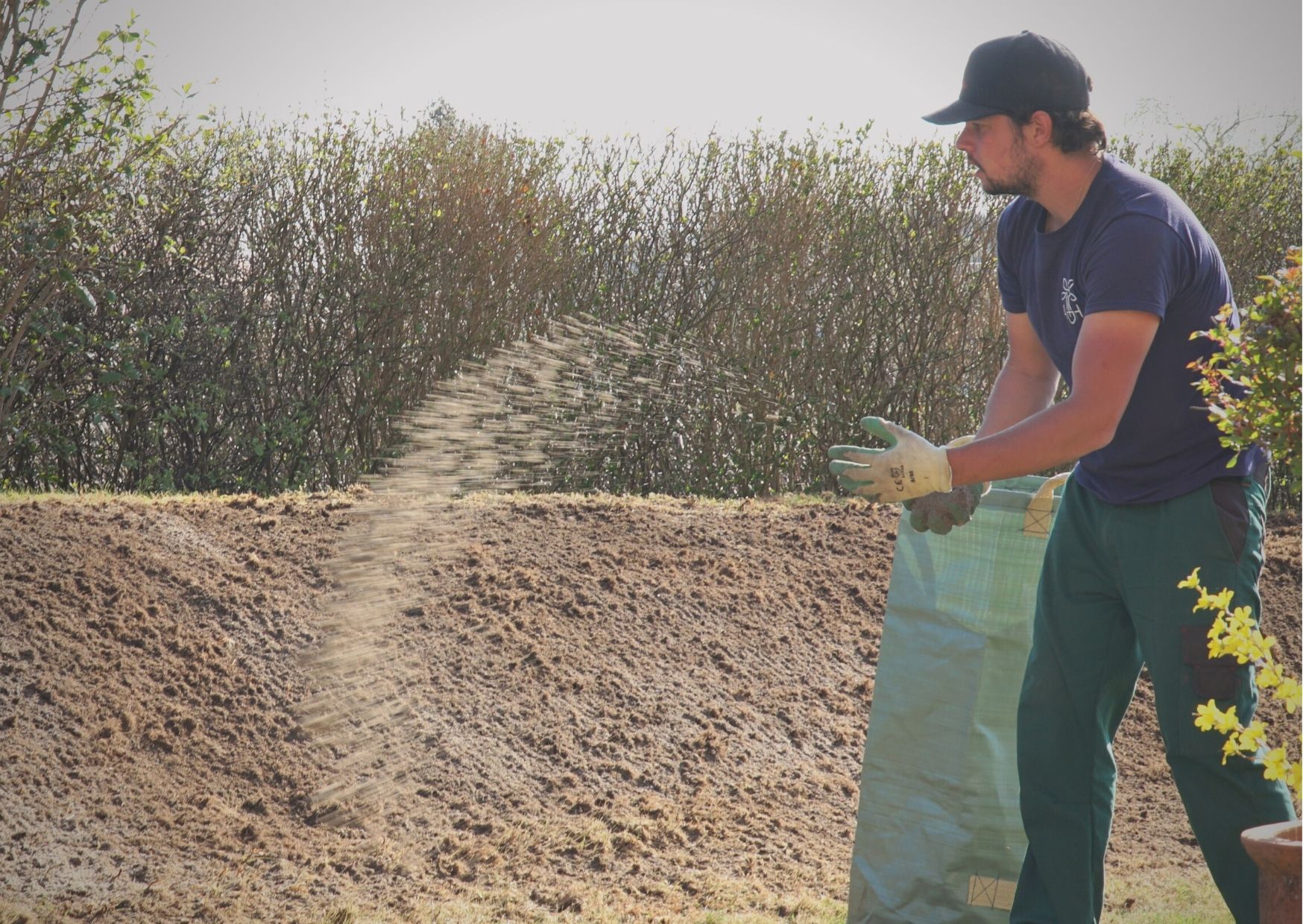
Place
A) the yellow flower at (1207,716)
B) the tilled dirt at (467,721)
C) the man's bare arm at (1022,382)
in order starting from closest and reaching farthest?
the yellow flower at (1207,716), the man's bare arm at (1022,382), the tilled dirt at (467,721)

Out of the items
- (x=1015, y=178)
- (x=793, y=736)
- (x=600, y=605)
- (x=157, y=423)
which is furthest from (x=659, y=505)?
(x=1015, y=178)

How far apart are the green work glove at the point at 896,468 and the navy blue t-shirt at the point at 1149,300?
0.29 meters

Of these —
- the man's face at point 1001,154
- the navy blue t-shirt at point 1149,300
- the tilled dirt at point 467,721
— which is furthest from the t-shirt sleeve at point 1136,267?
the tilled dirt at point 467,721

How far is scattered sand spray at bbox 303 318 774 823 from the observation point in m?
3.68

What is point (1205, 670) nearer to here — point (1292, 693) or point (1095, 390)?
point (1292, 693)

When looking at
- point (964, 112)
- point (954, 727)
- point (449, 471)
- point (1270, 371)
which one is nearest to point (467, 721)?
point (449, 471)

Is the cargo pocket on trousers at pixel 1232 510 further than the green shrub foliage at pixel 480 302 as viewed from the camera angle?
No

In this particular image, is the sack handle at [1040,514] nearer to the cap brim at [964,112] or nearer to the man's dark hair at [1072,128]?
the man's dark hair at [1072,128]

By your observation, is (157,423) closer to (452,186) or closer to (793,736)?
(452,186)

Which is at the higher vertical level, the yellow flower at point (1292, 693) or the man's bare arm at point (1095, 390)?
the man's bare arm at point (1095, 390)

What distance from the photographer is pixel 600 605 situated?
4.45 m

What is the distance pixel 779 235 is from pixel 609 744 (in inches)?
154

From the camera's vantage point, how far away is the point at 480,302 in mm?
6539

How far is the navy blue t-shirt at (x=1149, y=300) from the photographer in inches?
80.4
